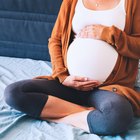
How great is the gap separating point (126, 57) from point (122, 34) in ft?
0.35

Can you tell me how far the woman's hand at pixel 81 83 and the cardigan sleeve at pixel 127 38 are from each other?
0.56 feet

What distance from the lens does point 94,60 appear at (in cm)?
125

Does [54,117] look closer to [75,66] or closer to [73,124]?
[73,124]

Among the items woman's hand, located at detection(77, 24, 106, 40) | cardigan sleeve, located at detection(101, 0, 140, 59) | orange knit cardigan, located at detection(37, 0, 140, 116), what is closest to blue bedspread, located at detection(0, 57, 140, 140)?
orange knit cardigan, located at detection(37, 0, 140, 116)

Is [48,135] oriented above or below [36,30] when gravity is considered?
below

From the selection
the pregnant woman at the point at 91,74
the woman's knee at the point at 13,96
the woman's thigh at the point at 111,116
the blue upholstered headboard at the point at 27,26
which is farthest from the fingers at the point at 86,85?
the blue upholstered headboard at the point at 27,26

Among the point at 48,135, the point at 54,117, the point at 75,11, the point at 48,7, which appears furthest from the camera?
the point at 48,7

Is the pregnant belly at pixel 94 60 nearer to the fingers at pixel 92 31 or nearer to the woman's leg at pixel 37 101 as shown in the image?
the fingers at pixel 92 31

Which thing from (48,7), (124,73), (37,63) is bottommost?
(37,63)

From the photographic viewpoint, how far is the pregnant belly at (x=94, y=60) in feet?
4.09

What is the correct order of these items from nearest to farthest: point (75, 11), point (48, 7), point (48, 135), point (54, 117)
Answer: point (48, 135), point (54, 117), point (75, 11), point (48, 7)

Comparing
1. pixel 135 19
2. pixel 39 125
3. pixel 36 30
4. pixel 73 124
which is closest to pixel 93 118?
pixel 73 124

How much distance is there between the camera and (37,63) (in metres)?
1.80

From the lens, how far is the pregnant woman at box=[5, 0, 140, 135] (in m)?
1.17
